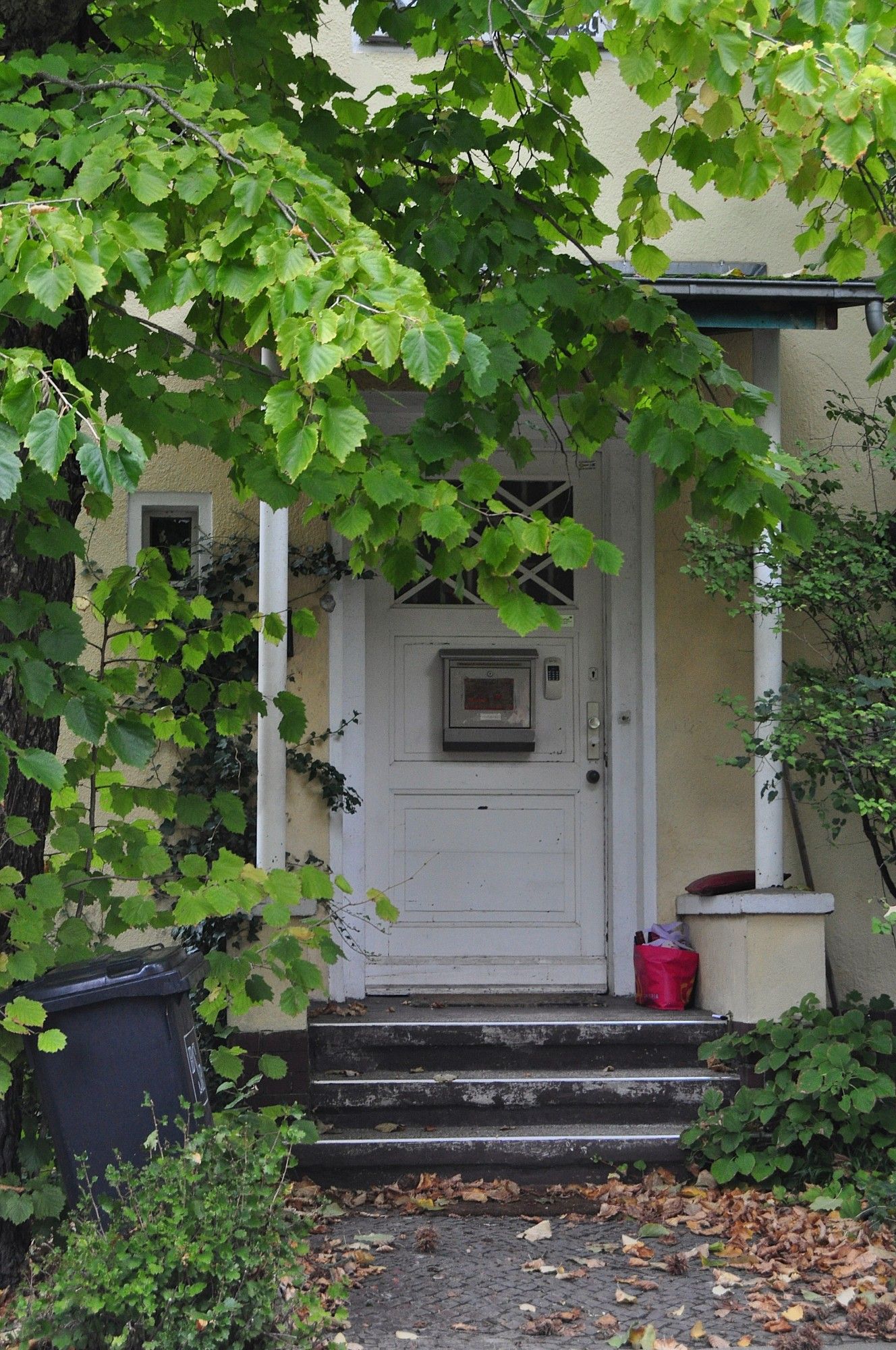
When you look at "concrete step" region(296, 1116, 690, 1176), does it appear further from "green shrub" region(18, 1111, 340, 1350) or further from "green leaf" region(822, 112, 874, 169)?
"green leaf" region(822, 112, 874, 169)

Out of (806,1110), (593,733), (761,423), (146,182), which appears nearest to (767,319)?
(761,423)

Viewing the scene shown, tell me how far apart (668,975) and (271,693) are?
7.78 feet

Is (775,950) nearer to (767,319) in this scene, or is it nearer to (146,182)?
(767,319)

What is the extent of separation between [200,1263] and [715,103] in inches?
137

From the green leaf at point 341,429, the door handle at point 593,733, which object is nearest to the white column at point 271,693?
the door handle at point 593,733

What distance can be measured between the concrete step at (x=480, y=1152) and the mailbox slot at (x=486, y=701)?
2.07 meters

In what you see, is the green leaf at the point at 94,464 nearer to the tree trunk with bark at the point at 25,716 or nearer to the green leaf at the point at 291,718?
the tree trunk with bark at the point at 25,716

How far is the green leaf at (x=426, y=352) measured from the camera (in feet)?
8.78

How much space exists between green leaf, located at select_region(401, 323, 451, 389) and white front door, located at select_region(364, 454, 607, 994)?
4.39m

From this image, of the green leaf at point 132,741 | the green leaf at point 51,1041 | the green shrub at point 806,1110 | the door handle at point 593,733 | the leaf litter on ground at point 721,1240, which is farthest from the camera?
the door handle at point 593,733

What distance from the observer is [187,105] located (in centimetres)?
330

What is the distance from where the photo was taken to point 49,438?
2590 millimetres

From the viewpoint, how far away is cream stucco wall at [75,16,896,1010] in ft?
22.7

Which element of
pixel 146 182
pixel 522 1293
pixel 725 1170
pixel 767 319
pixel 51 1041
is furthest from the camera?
pixel 767 319
